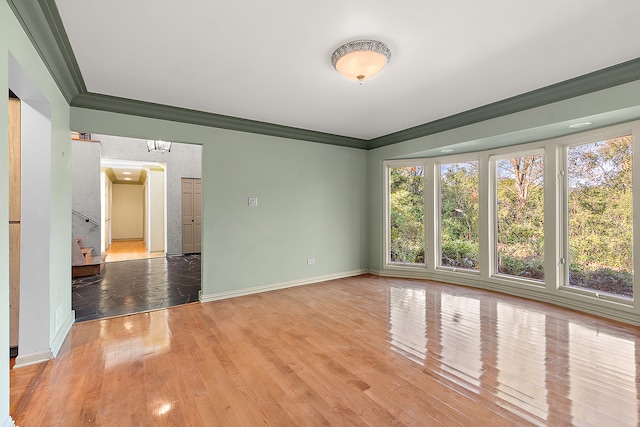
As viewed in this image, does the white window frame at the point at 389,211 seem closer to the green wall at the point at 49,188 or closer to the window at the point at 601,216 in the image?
the window at the point at 601,216

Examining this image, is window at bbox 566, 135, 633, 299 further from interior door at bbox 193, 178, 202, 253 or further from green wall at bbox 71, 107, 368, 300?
interior door at bbox 193, 178, 202, 253

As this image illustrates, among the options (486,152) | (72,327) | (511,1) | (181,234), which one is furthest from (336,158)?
(181,234)

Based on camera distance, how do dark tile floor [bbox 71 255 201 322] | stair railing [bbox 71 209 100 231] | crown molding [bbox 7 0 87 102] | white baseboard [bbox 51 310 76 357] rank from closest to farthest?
crown molding [bbox 7 0 87 102], white baseboard [bbox 51 310 76 357], dark tile floor [bbox 71 255 201 322], stair railing [bbox 71 209 100 231]

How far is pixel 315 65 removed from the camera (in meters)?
2.72

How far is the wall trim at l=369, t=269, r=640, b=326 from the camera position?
332 centimetres

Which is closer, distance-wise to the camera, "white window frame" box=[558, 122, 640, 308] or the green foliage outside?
"white window frame" box=[558, 122, 640, 308]

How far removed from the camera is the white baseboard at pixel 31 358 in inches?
94.0

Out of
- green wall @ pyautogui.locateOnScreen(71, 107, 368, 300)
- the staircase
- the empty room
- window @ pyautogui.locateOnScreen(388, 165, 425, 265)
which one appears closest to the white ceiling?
the empty room

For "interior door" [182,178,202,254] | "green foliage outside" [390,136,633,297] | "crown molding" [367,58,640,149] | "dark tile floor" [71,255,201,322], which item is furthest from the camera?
"interior door" [182,178,202,254]

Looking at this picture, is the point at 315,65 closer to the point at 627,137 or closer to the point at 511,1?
the point at 511,1

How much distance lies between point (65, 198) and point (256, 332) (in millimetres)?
2460

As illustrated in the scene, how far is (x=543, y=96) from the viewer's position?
3.29 m

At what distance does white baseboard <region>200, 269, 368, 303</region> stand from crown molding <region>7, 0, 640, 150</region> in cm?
244

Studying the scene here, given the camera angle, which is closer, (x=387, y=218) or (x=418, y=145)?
(x=418, y=145)
